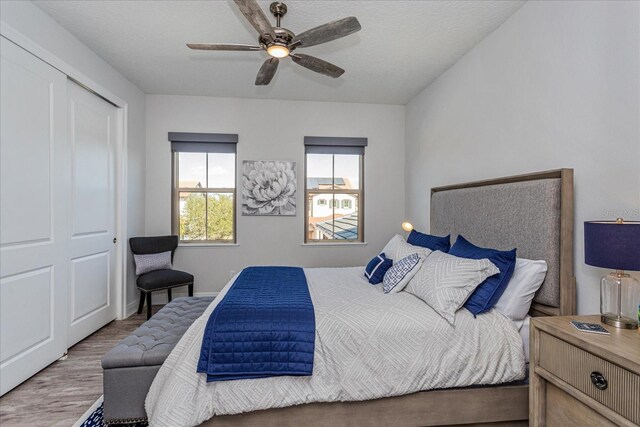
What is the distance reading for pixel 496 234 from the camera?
2291mm

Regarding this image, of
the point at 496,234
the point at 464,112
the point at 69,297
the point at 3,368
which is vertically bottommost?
the point at 3,368

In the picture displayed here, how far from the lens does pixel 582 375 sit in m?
1.30

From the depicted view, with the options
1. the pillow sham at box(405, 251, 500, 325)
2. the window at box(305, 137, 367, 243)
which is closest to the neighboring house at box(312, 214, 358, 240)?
the window at box(305, 137, 367, 243)

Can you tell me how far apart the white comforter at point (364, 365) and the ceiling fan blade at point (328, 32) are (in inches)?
68.3

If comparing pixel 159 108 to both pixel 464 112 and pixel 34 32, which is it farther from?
pixel 464 112

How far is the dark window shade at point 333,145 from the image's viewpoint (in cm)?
432

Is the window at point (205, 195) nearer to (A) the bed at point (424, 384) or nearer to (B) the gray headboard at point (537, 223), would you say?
(A) the bed at point (424, 384)

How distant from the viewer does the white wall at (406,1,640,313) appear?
1.59 meters

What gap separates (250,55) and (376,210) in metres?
2.55

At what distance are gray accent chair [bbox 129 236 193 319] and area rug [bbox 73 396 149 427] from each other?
138 cm

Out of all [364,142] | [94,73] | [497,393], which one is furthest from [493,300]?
[94,73]

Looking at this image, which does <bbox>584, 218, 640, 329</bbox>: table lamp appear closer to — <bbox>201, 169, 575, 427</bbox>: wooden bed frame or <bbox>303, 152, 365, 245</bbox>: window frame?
<bbox>201, 169, 575, 427</bbox>: wooden bed frame

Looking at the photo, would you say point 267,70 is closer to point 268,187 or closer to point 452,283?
point 268,187

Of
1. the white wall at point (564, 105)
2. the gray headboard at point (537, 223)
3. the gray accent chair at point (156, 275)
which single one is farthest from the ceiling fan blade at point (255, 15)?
the gray accent chair at point (156, 275)
